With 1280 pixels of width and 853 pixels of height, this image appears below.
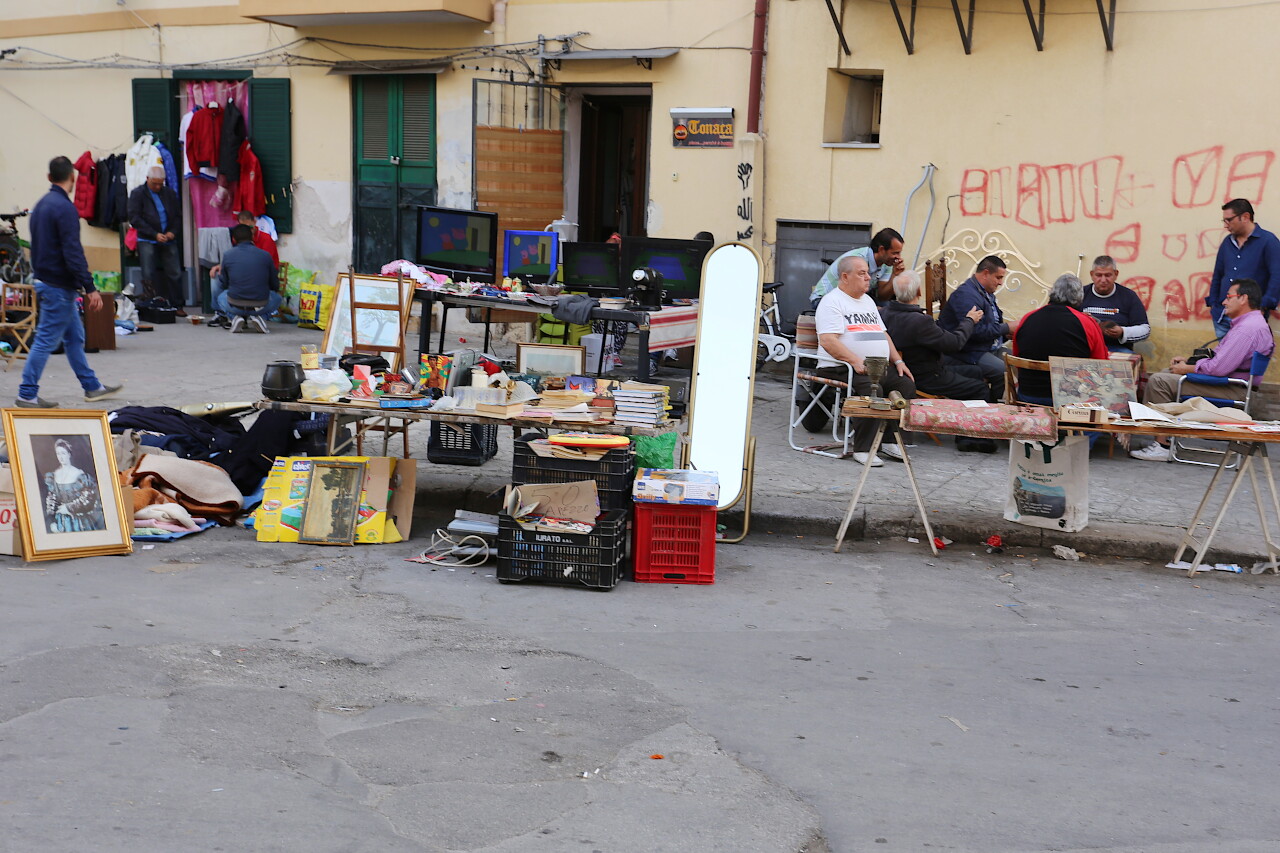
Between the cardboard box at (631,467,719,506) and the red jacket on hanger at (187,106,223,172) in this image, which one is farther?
the red jacket on hanger at (187,106,223,172)

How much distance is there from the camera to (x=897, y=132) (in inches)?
504

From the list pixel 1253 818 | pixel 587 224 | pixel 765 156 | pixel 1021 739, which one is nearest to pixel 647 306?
pixel 765 156

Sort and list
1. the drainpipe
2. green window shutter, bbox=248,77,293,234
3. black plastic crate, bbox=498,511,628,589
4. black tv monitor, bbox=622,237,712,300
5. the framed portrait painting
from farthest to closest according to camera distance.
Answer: green window shutter, bbox=248,77,293,234, the drainpipe, black tv monitor, bbox=622,237,712,300, the framed portrait painting, black plastic crate, bbox=498,511,628,589

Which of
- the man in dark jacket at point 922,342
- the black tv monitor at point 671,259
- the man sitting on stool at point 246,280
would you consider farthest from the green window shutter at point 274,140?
the man in dark jacket at point 922,342

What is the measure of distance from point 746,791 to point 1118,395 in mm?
4463

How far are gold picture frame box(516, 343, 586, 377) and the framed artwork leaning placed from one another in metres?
3.12

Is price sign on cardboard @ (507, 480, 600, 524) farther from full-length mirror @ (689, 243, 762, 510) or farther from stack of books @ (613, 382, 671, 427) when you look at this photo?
full-length mirror @ (689, 243, 762, 510)

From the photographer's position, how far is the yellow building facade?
38.1 ft

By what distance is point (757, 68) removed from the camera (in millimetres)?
13352

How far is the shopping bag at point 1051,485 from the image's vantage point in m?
7.31

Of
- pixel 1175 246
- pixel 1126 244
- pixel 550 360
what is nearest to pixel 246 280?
pixel 550 360

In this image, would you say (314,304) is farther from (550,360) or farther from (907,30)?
(550,360)

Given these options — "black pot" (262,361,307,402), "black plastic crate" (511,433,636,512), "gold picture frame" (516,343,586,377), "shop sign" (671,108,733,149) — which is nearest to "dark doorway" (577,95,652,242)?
"shop sign" (671,108,733,149)

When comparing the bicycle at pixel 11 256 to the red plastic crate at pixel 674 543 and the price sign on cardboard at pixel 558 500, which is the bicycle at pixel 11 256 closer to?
the price sign on cardboard at pixel 558 500
